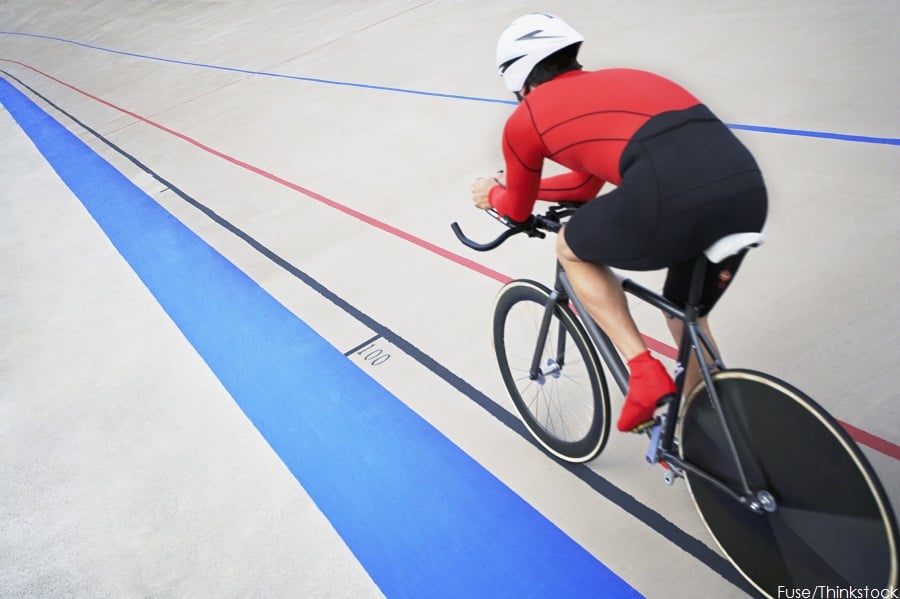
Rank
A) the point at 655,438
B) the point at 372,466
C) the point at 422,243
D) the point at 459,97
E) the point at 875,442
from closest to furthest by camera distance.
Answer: the point at 655,438
the point at 875,442
the point at 372,466
the point at 422,243
the point at 459,97

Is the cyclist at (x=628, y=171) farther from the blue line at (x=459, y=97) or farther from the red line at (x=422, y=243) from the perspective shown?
the blue line at (x=459, y=97)

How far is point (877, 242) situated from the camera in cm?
313

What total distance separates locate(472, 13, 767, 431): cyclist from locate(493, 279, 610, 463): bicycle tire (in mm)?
352

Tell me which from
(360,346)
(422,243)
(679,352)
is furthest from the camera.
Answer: (422,243)

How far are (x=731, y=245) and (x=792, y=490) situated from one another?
22.9 inches

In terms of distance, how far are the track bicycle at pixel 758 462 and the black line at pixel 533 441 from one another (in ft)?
0.67

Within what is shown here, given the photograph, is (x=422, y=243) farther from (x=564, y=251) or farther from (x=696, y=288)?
(x=696, y=288)

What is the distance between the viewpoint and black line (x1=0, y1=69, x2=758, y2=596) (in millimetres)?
2088

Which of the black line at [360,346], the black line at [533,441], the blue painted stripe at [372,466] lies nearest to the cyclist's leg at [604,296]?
the black line at [533,441]

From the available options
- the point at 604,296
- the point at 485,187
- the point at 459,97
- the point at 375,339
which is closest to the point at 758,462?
the point at 604,296

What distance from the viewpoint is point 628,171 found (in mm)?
1682

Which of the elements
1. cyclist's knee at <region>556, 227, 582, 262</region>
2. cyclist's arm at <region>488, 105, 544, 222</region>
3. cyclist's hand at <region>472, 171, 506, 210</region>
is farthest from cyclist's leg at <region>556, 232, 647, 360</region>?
cyclist's hand at <region>472, 171, 506, 210</region>

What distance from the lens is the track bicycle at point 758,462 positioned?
1.46 m

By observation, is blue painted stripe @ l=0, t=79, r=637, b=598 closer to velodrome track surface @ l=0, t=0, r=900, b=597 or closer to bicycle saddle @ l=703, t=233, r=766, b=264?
velodrome track surface @ l=0, t=0, r=900, b=597
